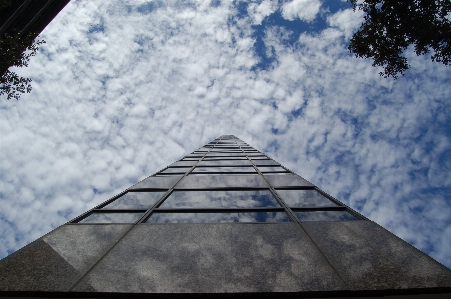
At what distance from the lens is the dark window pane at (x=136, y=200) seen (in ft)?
20.1

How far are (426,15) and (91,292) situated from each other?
42.2ft

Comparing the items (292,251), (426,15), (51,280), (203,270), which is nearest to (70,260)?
(51,280)

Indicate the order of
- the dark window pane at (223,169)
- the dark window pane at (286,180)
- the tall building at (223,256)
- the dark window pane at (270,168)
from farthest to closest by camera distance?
the dark window pane at (270,168), the dark window pane at (223,169), the dark window pane at (286,180), the tall building at (223,256)

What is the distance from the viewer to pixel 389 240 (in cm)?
433

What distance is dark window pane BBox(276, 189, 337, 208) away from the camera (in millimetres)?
6146

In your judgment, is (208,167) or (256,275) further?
(208,167)

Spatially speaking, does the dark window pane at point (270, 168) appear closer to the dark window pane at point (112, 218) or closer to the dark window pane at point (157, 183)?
the dark window pane at point (157, 183)

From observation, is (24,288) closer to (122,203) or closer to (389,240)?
(122,203)

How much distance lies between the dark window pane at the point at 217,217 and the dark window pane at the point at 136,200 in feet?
2.47

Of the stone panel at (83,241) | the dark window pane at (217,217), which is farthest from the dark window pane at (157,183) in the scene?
the stone panel at (83,241)

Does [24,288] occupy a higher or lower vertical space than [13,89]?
lower

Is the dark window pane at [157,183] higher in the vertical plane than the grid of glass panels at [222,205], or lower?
lower

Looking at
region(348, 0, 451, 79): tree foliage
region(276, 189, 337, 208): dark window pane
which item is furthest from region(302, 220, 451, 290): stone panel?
region(348, 0, 451, 79): tree foliage

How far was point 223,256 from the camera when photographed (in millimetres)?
3961
